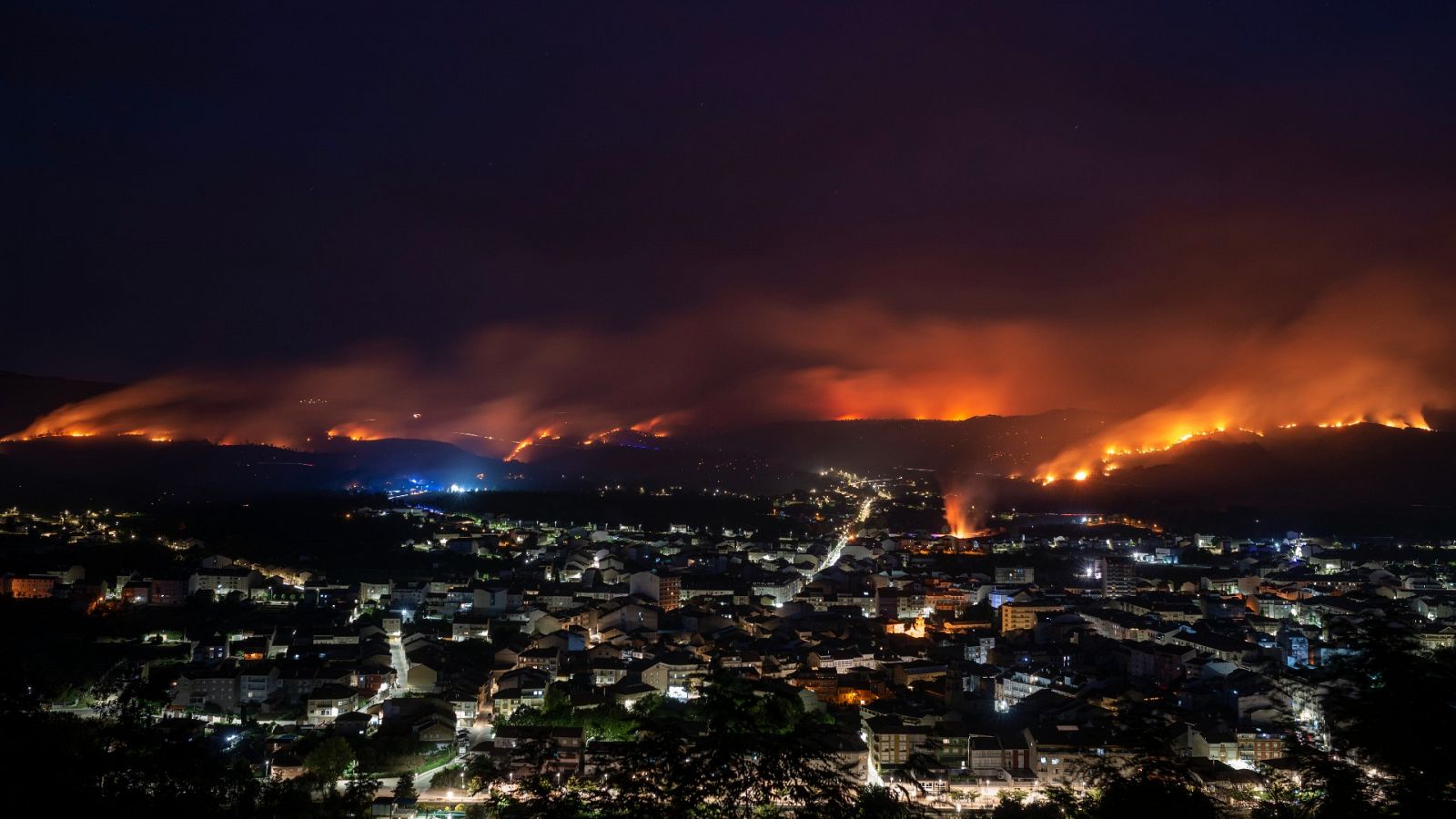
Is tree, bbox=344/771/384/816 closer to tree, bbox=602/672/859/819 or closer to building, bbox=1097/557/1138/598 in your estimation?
tree, bbox=602/672/859/819

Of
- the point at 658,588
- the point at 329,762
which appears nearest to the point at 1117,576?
the point at 658,588

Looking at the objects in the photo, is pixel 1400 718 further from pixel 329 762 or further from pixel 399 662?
pixel 399 662

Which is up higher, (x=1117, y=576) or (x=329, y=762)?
(x=1117, y=576)

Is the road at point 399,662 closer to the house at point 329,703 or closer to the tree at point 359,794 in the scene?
the house at point 329,703

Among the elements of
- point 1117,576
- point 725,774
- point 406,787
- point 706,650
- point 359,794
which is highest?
point 725,774

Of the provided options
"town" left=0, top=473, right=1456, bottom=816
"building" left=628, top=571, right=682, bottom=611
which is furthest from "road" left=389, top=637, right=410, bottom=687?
"building" left=628, top=571, right=682, bottom=611

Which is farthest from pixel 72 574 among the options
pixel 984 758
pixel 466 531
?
pixel 984 758

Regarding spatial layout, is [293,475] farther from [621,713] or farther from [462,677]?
[621,713]
